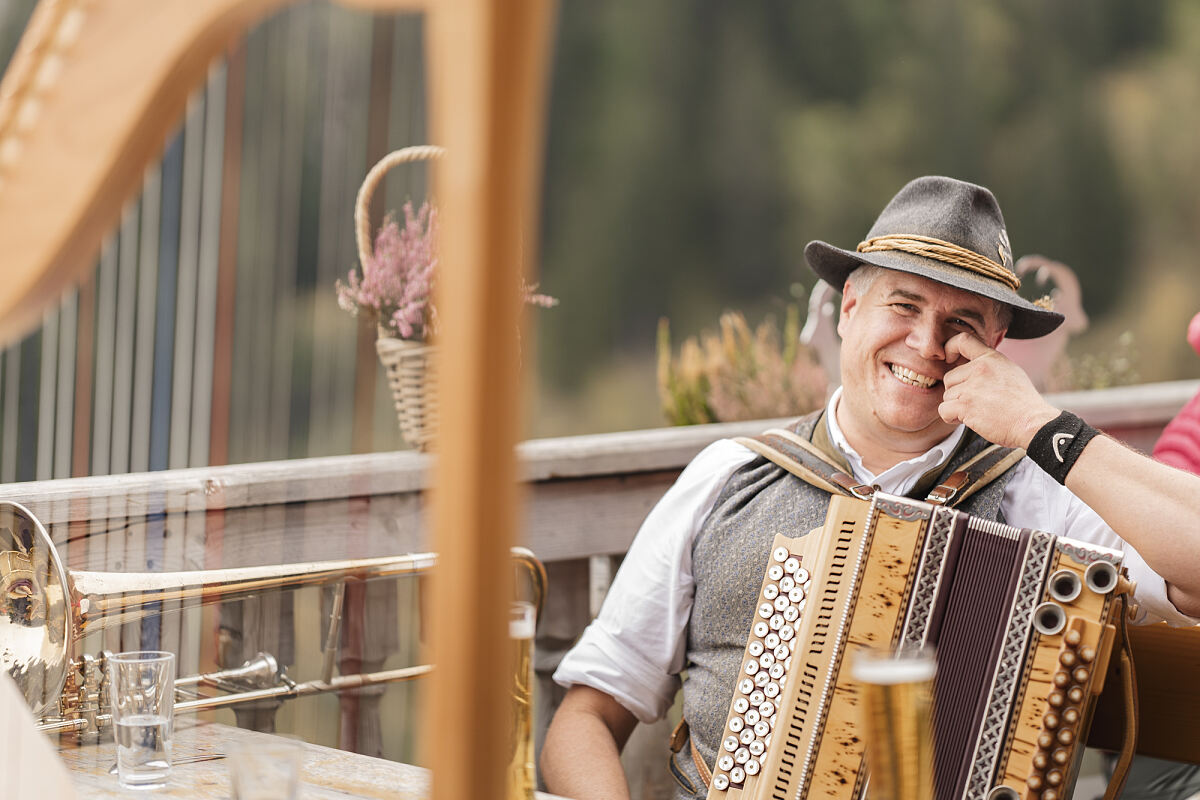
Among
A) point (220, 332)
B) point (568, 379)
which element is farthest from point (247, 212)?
point (568, 379)

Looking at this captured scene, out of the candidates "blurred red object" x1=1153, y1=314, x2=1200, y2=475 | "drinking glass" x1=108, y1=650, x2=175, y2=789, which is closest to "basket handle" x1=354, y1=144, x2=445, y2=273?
"drinking glass" x1=108, y1=650, x2=175, y2=789

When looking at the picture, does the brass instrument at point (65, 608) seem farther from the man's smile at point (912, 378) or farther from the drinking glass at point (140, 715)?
the man's smile at point (912, 378)

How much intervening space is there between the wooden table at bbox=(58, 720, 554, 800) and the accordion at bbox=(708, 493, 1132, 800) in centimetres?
30

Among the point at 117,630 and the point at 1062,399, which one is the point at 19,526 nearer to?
the point at 117,630

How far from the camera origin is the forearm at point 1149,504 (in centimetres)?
151

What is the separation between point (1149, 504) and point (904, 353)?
0.39 m

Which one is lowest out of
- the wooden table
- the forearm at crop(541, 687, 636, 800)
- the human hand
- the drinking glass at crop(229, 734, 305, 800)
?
the forearm at crop(541, 687, 636, 800)

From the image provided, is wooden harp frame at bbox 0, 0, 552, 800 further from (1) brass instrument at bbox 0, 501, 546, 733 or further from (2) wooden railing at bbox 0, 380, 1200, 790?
(1) brass instrument at bbox 0, 501, 546, 733

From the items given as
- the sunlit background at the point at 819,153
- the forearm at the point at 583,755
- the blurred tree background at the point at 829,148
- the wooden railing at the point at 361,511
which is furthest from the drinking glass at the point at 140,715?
the blurred tree background at the point at 829,148

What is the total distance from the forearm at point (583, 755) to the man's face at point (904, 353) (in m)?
0.56

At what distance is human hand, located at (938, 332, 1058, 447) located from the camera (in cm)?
163

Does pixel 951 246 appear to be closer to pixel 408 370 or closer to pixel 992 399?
pixel 992 399

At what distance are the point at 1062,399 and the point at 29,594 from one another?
2465 millimetres

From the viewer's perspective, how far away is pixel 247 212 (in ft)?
3.80
